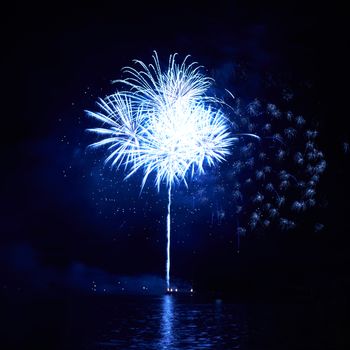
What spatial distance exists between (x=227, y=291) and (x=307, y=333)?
2527 inches

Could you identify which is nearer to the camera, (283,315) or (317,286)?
(283,315)

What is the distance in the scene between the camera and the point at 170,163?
48281mm

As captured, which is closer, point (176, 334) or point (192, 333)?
point (176, 334)

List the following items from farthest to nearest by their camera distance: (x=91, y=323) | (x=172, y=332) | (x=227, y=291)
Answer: (x=227, y=291) < (x=91, y=323) < (x=172, y=332)

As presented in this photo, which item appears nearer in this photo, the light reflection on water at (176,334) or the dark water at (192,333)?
the dark water at (192,333)

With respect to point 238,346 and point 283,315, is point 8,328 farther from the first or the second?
point 283,315

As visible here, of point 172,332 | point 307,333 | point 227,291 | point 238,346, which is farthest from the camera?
point 227,291

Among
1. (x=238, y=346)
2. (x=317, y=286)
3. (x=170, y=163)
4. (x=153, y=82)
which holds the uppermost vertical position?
(x=153, y=82)

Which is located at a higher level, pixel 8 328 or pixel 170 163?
pixel 170 163

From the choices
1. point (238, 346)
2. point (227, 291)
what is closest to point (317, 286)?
point (227, 291)

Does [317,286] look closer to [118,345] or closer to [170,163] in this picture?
[170,163]

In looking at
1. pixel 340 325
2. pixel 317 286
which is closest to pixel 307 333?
pixel 340 325

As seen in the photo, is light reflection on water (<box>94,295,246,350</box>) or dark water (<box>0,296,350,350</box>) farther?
light reflection on water (<box>94,295,246,350</box>)

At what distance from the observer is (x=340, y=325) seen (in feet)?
130
